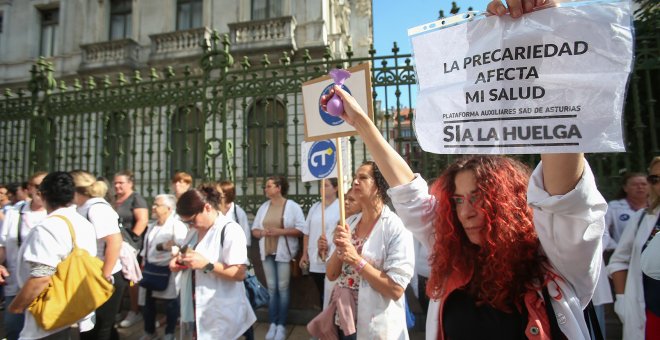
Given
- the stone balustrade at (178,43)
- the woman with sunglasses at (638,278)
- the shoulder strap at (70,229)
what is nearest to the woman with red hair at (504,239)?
the woman with sunglasses at (638,278)

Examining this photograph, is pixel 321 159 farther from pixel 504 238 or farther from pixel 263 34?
pixel 263 34

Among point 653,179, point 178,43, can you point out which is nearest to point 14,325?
point 653,179

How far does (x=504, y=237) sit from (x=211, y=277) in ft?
8.49

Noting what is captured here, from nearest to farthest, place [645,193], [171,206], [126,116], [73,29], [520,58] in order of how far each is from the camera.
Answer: [520,58] → [645,193] → [171,206] → [126,116] → [73,29]

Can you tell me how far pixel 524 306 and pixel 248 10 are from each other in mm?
17462

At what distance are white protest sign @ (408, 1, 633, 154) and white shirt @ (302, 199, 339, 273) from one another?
331 cm

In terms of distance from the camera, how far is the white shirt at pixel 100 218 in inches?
139

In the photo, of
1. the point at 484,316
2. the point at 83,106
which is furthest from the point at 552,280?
the point at 83,106

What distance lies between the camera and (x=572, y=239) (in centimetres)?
130

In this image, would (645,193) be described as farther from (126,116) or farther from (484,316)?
(126,116)

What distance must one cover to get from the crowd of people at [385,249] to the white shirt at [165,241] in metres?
0.02

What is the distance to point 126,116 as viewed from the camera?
21.0 ft

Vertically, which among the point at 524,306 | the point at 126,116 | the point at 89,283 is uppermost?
the point at 126,116

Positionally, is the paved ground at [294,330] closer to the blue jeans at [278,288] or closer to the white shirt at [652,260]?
the blue jeans at [278,288]
